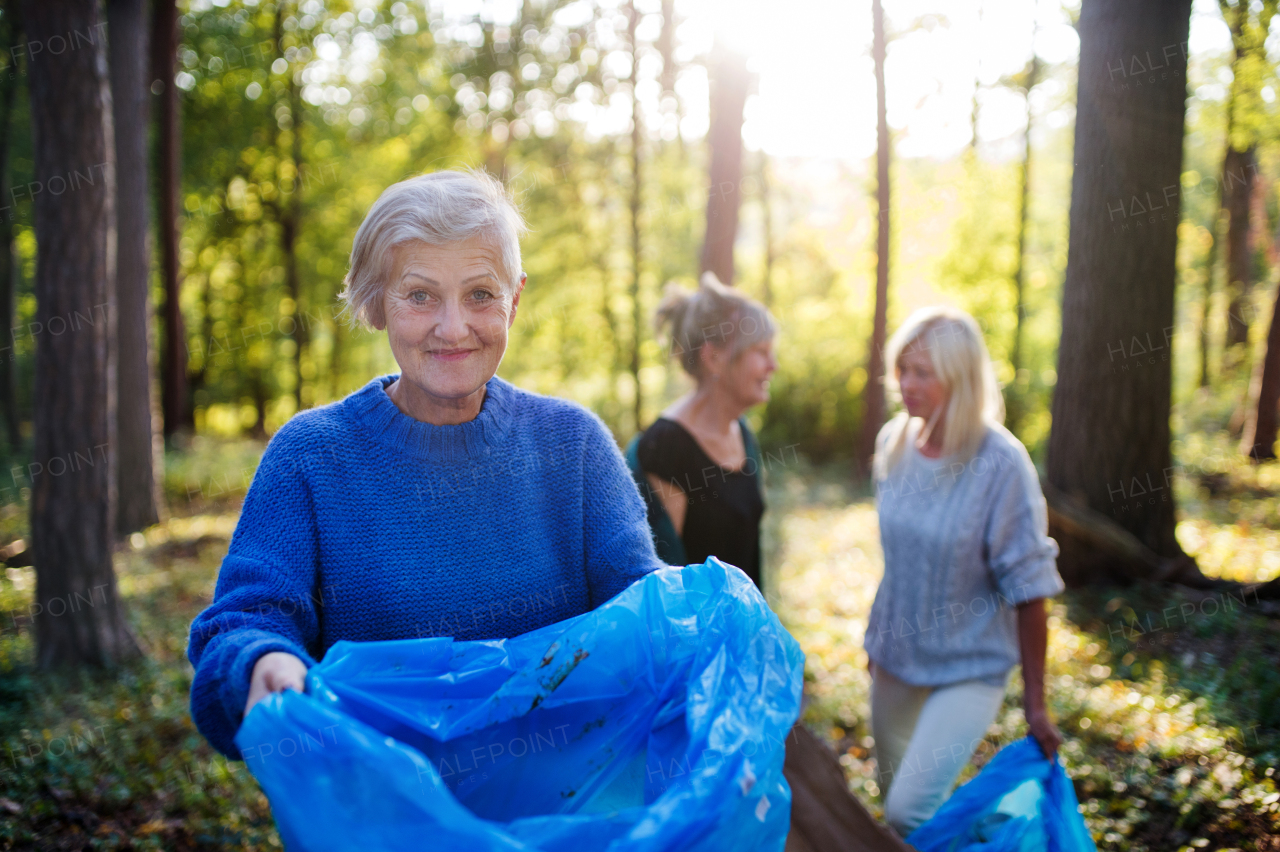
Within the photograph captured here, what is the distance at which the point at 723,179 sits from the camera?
9664 millimetres

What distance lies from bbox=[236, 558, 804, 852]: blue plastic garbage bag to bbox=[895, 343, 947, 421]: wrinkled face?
181 centimetres

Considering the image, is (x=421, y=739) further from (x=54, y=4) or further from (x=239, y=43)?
(x=239, y=43)

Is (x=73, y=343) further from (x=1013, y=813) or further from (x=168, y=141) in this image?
(x=168, y=141)

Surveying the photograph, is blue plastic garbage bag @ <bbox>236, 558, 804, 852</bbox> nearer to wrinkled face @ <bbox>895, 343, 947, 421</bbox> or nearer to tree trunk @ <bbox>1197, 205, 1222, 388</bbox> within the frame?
wrinkled face @ <bbox>895, 343, 947, 421</bbox>

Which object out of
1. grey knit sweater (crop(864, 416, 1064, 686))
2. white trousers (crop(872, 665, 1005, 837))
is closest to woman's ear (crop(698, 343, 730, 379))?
grey knit sweater (crop(864, 416, 1064, 686))

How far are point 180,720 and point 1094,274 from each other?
755 centimetres

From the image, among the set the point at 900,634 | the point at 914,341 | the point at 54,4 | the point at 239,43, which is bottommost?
the point at 900,634

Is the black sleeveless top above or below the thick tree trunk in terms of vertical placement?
below

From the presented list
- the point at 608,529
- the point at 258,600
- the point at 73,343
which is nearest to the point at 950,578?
the point at 608,529

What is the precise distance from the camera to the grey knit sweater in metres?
2.93

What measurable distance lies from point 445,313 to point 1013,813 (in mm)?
2310

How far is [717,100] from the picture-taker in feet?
31.8

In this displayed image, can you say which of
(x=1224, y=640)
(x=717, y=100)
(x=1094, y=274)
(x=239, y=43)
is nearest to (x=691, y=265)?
(x=717, y=100)

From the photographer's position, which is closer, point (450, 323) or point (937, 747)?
point (450, 323)
